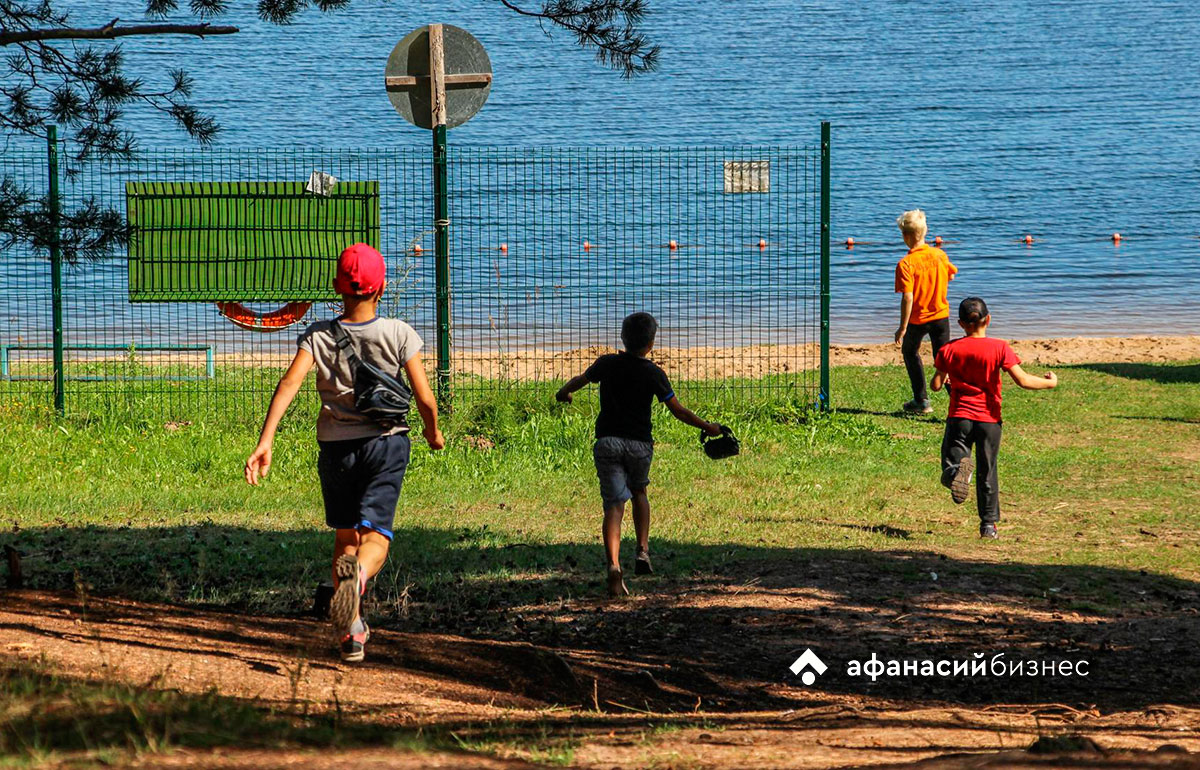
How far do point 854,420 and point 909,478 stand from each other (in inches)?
75.1

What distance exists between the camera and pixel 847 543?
8.14m

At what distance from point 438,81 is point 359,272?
6.71 meters

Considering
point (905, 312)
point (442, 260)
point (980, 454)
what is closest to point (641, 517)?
point (980, 454)

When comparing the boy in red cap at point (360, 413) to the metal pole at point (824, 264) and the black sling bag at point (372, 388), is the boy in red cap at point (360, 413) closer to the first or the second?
the black sling bag at point (372, 388)

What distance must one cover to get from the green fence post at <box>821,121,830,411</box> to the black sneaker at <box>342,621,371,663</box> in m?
7.39

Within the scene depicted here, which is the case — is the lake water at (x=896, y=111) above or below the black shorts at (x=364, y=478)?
above

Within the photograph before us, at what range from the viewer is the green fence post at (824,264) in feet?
39.9

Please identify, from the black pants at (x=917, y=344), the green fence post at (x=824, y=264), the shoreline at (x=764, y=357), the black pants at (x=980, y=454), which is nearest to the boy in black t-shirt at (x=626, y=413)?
the black pants at (x=980, y=454)

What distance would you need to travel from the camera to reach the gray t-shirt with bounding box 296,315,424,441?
557 centimetres

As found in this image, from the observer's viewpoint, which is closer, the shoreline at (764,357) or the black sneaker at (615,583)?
the black sneaker at (615,583)

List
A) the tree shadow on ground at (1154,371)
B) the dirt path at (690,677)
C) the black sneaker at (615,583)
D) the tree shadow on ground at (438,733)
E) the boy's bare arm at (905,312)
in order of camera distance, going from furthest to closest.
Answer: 1. the tree shadow on ground at (1154,371)
2. the boy's bare arm at (905,312)
3. the black sneaker at (615,583)
4. the dirt path at (690,677)
5. the tree shadow on ground at (438,733)

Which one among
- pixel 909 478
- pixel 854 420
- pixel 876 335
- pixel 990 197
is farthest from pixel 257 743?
pixel 990 197
